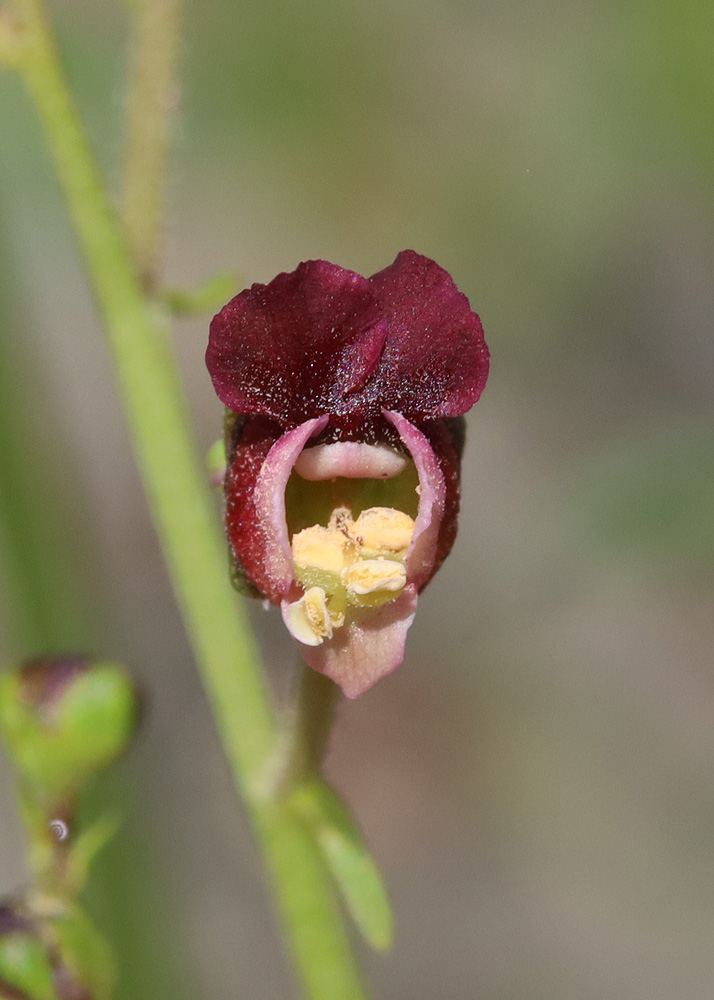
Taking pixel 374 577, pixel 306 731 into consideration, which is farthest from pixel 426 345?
pixel 306 731

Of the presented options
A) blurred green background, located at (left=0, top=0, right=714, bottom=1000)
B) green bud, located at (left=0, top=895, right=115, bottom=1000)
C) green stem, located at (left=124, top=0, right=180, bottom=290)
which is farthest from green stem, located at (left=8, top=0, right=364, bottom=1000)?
blurred green background, located at (left=0, top=0, right=714, bottom=1000)

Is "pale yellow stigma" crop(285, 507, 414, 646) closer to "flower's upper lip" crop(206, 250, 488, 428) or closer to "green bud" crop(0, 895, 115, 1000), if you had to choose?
"flower's upper lip" crop(206, 250, 488, 428)

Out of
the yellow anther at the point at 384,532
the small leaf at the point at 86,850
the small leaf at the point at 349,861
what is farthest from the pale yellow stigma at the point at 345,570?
the small leaf at the point at 86,850

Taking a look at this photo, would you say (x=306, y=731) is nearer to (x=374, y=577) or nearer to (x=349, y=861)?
(x=349, y=861)

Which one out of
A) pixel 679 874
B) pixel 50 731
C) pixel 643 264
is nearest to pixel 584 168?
pixel 643 264

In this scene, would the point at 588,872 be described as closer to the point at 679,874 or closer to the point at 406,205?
the point at 679,874
